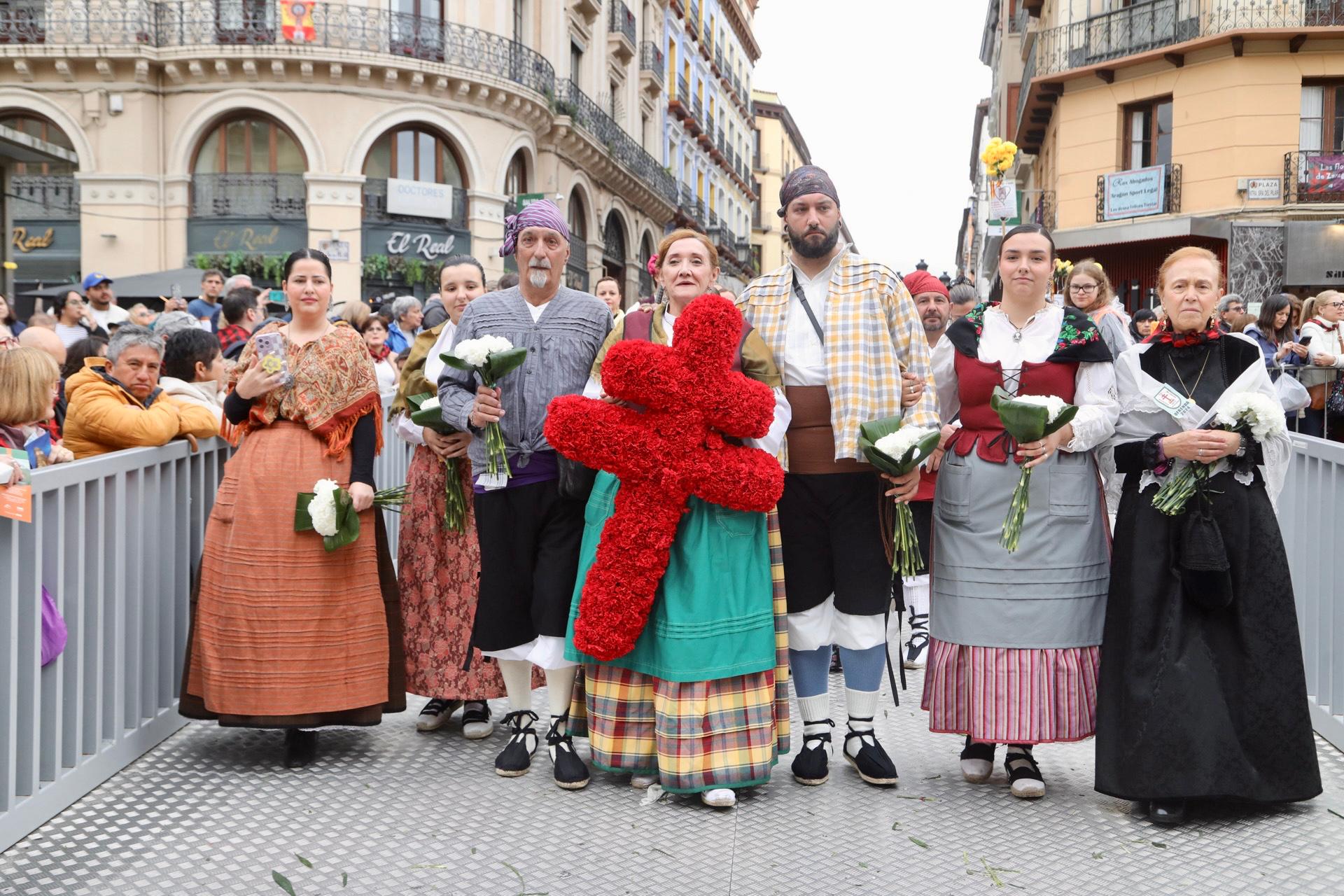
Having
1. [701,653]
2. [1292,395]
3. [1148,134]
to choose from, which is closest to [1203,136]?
[1148,134]

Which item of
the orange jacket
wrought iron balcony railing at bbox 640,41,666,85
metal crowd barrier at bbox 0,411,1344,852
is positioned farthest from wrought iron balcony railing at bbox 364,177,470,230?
the orange jacket

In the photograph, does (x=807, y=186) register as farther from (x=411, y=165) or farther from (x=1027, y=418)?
(x=411, y=165)

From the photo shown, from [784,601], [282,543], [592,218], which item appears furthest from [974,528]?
[592,218]

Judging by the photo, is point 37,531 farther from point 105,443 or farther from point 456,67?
point 456,67

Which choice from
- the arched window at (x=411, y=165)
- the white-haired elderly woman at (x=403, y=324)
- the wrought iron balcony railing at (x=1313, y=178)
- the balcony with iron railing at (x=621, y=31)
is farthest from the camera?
the balcony with iron railing at (x=621, y=31)

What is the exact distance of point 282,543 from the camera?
4410mm

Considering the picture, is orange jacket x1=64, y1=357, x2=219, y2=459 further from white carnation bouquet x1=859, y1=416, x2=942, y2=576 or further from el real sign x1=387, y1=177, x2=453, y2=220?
el real sign x1=387, y1=177, x2=453, y2=220

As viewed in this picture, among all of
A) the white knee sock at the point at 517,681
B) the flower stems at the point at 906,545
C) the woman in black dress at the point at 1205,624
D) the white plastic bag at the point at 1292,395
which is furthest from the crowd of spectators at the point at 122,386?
the white plastic bag at the point at 1292,395

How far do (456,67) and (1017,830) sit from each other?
22.2 m

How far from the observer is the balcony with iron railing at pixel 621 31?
31.6m

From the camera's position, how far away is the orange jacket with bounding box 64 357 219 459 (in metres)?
4.49

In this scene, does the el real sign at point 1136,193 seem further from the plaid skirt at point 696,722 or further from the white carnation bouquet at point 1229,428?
the plaid skirt at point 696,722

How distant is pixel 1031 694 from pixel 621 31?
30518 mm

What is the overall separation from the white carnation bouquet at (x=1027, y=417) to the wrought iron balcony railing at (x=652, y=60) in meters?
32.8
